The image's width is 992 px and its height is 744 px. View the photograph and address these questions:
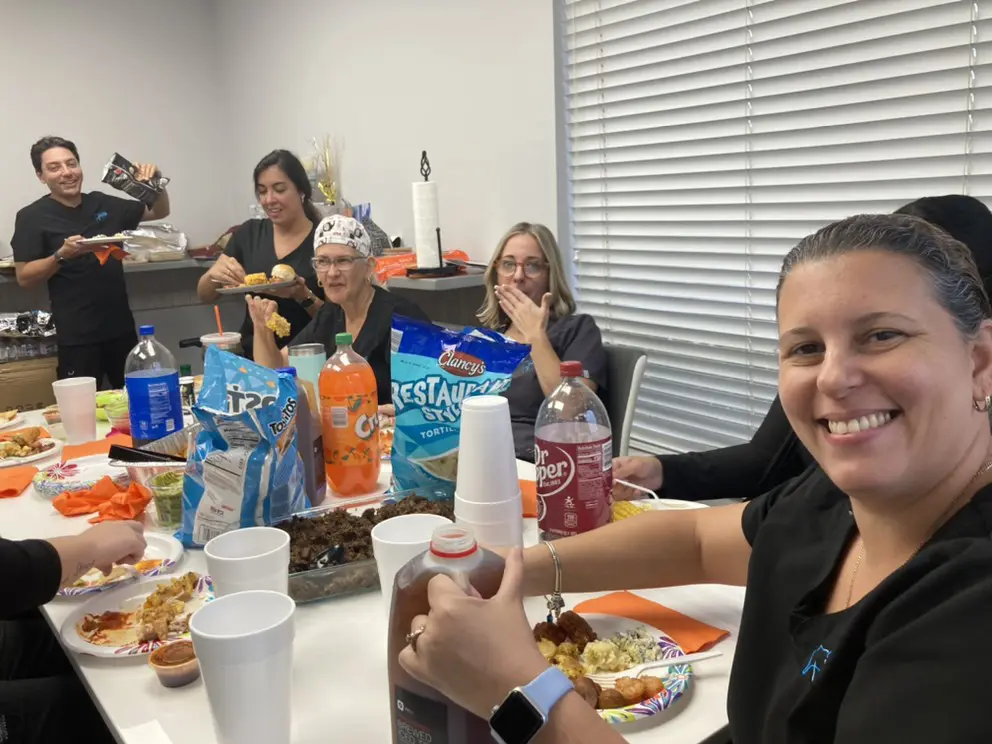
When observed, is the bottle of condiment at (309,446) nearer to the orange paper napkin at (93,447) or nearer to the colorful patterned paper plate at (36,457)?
the orange paper napkin at (93,447)

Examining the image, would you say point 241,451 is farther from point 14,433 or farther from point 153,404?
point 14,433

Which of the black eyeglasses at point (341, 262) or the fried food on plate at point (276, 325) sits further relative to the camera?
the black eyeglasses at point (341, 262)

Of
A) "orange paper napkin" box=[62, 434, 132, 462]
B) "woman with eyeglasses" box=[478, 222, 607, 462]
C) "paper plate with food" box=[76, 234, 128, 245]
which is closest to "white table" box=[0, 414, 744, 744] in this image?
"orange paper napkin" box=[62, 434, 132, 462]

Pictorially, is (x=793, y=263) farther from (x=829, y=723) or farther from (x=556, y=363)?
(x=556, y=363)

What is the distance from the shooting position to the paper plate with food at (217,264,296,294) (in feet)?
9.46

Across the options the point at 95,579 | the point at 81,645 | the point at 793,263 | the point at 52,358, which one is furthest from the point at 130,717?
the point at 52,358

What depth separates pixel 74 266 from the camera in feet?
12.7

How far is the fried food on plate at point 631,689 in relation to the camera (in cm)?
90

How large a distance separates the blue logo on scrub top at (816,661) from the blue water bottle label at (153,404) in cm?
146

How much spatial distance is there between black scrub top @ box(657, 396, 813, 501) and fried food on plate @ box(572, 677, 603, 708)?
0.83 meters

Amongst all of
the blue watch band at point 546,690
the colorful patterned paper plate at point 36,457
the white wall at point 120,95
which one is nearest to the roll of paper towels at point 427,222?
the colorful patterned paper plate at point 36,457

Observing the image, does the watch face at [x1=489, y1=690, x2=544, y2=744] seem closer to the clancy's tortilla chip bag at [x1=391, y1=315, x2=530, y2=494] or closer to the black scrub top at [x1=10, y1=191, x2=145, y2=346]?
the clancy's tortilla chip bag at [x1=391, y1=315, x2=530, y2=494]

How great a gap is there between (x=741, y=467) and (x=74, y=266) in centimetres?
342

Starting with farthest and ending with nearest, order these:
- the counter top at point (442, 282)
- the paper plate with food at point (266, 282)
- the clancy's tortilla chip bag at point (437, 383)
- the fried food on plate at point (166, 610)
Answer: the counter top at point (442, 282) < the paper plate with food at point (266, 282) < the clancy's tortilla chip bag at point (437, 383) < the fried food on plate at point (166, 610)
